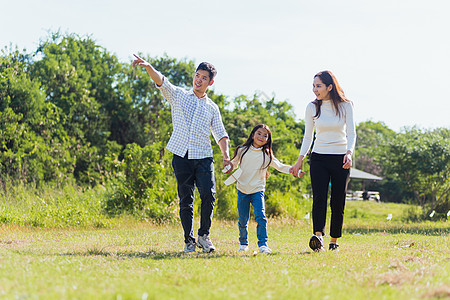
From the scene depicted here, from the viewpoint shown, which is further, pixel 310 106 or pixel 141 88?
pixel 141 88

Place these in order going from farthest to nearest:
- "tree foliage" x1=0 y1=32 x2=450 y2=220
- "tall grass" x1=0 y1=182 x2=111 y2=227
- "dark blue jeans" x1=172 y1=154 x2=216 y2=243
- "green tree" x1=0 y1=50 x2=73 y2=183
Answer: "green tree" x1=0 y1=50 x2=73 y2=183
"tree foliage" x1=0 y1=32 x2=450 y2=220
"tall grass" x1=0 y1=182 x2=111 y2=227
"dark blue jeans" x1=172 y1=154 x2=216 y2=243

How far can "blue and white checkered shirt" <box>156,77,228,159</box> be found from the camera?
18.8 ft

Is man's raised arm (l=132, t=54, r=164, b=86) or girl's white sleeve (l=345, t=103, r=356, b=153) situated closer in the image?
man's raised arm (l=132, t=54, r=164, b=86)

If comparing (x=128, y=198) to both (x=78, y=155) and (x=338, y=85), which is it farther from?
(x=78, y=155)

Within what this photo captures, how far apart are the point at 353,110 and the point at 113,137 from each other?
20.0 m

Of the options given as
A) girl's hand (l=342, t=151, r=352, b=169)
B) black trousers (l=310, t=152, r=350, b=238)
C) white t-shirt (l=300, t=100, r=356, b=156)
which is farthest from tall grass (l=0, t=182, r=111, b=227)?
girl's hand (l=342, t=151, r=352, b=169)

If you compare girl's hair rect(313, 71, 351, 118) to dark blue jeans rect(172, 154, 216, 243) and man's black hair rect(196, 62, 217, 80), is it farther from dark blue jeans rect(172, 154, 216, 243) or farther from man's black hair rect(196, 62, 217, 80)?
dark blue jeans rect(172, 154, 216, 243)

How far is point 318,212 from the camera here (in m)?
6.02

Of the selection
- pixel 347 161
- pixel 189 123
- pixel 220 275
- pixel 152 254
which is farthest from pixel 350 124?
pixel 220 275

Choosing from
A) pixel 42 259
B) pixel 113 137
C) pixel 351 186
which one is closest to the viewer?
pixel 42 259

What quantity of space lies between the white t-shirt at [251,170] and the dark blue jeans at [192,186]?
1.81 ft

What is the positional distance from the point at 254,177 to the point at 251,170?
96 millimetres

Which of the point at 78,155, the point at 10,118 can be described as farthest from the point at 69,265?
the point at 78,155

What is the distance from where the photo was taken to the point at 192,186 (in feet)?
19.1
